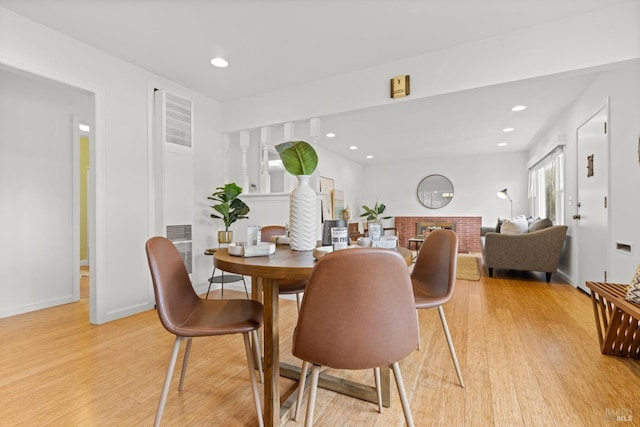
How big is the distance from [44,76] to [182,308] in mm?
2303

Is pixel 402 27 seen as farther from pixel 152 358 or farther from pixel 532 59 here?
pixel 152 358

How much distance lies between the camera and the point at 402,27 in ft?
7.57

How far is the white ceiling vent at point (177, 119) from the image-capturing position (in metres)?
3.08

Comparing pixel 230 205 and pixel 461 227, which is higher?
pixel 230 205

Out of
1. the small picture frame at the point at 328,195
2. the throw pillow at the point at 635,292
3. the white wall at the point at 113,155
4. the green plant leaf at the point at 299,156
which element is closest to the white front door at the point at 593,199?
the throw pillow at the point at 635,292

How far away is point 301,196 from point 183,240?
2.28 metres

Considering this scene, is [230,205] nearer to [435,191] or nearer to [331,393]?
[331,393]

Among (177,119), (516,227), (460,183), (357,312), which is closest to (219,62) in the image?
(177,119)

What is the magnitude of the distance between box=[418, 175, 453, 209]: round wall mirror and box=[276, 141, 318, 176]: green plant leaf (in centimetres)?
685

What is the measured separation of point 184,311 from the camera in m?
1.39

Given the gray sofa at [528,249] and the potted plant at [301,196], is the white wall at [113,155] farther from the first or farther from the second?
the gray sofa at [528,249]

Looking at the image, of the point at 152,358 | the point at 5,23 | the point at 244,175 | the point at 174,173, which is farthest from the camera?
the point at 244,175

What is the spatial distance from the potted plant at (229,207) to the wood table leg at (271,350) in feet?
7.31

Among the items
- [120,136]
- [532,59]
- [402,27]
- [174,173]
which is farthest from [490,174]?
[120,136]
